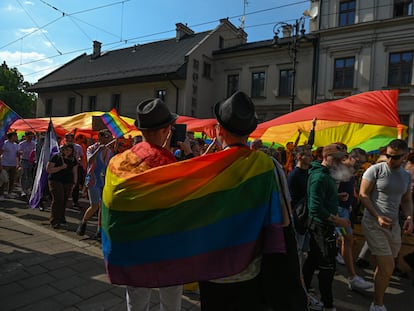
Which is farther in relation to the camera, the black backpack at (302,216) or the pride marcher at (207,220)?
the black backpack at (302,216)

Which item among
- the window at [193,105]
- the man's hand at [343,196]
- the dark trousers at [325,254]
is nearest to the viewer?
the dark trousers at [325,254]

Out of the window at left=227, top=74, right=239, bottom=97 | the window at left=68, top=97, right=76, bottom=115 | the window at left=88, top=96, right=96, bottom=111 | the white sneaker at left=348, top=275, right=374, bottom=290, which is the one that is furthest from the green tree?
the white sneaker at left=348, top=275, right=374, bottom=290

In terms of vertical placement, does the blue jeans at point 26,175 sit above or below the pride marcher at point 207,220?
below

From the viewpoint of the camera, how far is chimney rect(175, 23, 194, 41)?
26625 mm

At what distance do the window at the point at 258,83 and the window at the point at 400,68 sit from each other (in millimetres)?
7406

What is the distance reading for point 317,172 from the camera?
3.28m

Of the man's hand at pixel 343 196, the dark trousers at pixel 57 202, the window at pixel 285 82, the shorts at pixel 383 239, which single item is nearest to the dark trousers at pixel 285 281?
the shorts at pixel 383 239

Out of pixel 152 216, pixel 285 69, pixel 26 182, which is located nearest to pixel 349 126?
pixel 152 216

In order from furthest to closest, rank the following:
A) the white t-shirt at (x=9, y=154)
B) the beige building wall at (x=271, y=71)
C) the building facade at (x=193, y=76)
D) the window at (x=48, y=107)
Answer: the window at (x=48, y=107) → the building facade at (x=193, y=76) → the beige building wall at (x=271, y=71) → the white t-shirt at (x=9, y=154)

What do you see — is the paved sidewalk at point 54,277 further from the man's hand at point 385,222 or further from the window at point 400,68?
the window at point 400,68

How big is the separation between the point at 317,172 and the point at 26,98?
61282 millimetres

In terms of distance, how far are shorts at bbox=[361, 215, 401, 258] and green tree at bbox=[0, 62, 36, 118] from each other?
55.9 metres

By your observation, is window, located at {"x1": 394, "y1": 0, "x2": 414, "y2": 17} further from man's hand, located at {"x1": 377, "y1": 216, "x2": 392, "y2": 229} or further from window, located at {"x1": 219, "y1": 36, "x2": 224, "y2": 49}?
man's hand, located at {"x1": 377, "y1": 216, "x2": 392, "y2": 229}

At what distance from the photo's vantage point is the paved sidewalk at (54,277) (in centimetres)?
322
